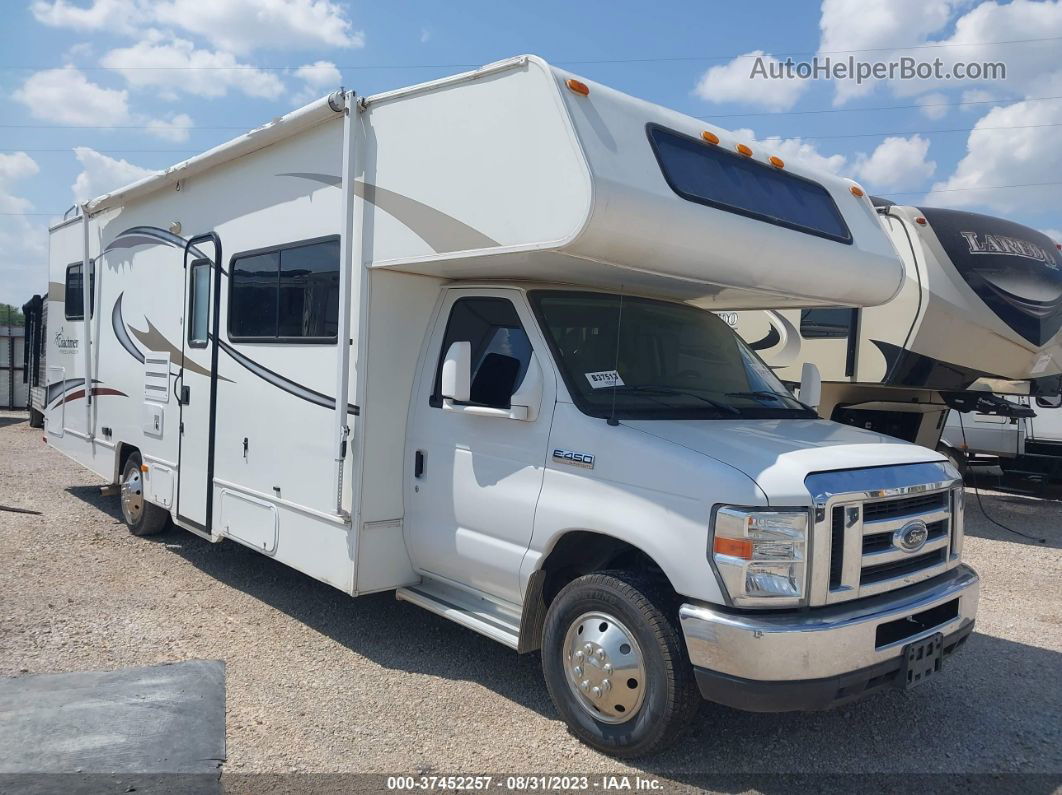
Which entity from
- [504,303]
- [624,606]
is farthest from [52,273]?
[624,606]

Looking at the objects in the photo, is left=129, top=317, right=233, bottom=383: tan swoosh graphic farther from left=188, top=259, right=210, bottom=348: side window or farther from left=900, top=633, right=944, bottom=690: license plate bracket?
left=900, top=633, right=944, bottom=690: license plate bracket

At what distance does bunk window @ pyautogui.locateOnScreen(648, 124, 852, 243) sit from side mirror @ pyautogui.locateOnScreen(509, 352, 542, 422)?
3.83ft

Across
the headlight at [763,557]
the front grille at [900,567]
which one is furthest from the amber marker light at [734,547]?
the front grille at [900,567]

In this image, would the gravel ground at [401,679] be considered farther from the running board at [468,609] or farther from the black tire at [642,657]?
the running board at [468,609]

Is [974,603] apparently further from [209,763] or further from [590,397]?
[209,763]

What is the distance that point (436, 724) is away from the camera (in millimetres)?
4352

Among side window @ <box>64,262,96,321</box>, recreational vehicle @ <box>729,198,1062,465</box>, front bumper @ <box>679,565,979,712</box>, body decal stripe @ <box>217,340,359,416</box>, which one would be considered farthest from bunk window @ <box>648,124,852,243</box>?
side window @ <box>64,262,96,321</box>

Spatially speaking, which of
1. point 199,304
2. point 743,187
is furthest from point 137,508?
point 743,187

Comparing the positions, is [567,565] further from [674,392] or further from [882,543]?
[882,543]

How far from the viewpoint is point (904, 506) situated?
4008 millimetres

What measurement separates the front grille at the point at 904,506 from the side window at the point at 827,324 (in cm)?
564

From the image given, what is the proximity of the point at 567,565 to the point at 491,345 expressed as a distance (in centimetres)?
125

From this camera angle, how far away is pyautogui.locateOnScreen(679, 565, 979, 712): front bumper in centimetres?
349

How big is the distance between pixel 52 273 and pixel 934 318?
377 inches
